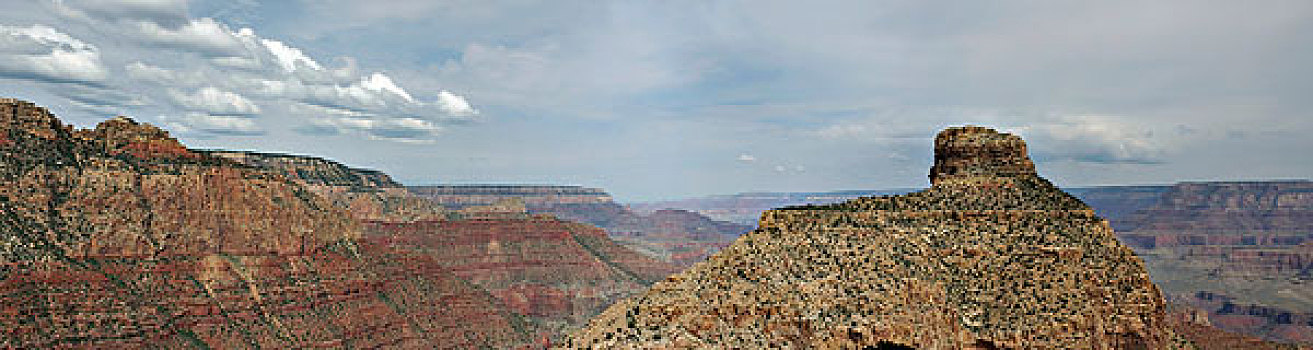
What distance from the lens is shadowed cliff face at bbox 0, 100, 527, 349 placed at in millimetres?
69312

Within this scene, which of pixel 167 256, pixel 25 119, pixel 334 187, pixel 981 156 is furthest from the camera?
pixel 334 187

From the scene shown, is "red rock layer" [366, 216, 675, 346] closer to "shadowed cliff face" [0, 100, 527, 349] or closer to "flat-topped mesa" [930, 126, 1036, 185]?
"shadowed cliff face" [0, 100, 527, 349]

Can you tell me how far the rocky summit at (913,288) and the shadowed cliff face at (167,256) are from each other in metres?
59.1

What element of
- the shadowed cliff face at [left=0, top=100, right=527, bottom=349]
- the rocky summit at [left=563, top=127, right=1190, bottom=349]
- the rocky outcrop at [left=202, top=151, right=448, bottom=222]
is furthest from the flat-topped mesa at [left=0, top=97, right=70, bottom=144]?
the rocky outcrop at [left=202, top=151, right=448, bottom=222]

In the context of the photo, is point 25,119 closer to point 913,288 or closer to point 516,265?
point 913,288

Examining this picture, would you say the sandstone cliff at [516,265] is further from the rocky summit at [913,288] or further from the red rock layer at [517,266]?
the rocky summit at [913,288]

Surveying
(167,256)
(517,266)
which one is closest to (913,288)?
(167,256)

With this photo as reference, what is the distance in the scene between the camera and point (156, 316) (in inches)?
2985

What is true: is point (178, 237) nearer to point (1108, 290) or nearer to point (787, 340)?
point (787, 340)

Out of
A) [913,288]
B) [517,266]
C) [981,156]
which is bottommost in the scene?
[517,266]

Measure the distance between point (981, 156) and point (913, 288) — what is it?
15804 mm

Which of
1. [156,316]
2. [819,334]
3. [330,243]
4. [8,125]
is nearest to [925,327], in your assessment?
[819,334]

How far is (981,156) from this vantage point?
46.4m

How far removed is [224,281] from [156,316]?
1141 centimetres
